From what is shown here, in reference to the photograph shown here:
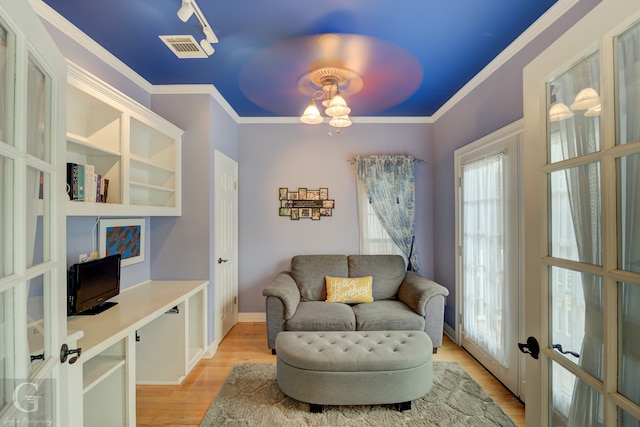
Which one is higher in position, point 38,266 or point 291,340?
point 38,266

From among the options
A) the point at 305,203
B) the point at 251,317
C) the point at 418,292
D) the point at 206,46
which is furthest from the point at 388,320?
the point at 206,46

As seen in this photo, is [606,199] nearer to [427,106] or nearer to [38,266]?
[38,266]

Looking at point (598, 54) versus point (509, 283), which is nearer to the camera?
point (598, 54)

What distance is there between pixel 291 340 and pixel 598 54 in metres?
2.34

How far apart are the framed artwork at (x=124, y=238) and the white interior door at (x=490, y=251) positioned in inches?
128

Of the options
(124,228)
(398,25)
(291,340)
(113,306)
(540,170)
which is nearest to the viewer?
(540,170)

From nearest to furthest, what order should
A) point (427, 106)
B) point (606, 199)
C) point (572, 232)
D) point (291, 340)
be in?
1. point (606, 199)
2. point (572, 232)
3. point (291, 340)
4. point (427, 106)

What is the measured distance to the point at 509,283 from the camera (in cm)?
234

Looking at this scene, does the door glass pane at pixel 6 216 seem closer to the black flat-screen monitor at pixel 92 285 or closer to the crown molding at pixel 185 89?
the black flat-screen monitor at pixel 92 285

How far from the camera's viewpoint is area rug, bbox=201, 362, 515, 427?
2.00m

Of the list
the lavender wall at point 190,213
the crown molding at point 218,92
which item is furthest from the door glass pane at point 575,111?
the lavender wall at point 190,213

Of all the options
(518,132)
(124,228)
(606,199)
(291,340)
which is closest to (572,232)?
(606,199)

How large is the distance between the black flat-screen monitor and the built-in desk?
0.27 feet

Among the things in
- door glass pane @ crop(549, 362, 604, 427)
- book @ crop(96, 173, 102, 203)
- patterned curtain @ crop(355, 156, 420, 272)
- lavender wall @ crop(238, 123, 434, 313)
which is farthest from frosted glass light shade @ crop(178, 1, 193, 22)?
patterned curtain @ crop(355, 156, 420, 272)
